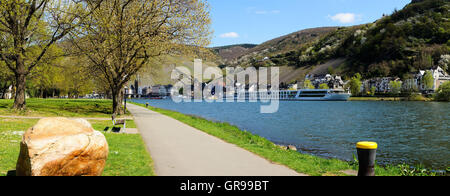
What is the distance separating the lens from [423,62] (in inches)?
6703

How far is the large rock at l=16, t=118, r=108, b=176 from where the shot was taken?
6.23 meters

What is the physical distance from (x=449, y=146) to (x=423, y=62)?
17768 cm

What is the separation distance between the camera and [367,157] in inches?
289

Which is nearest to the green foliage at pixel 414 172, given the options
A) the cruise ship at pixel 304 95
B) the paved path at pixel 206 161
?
the paved path at pixel 206 161

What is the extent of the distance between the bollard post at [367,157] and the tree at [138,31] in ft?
69.4

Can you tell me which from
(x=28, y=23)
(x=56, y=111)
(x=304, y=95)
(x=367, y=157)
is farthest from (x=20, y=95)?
(x=304, y=95)

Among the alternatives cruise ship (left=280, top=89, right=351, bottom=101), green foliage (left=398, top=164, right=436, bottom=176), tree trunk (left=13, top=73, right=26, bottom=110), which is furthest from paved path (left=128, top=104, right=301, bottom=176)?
cruise ship (left=280, top=89, right=351, bottom=101)

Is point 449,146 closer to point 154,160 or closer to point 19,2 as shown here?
point 154,160

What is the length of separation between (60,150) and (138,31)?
21.4m

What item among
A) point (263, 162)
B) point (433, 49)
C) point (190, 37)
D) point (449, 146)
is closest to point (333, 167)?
point (263, 162)

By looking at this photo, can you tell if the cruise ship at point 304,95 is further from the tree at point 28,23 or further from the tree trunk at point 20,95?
the tree trunk at point 20,95

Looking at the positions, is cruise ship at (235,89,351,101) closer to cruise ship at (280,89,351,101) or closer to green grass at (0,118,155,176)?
cruise ship at (280,89,351,101)

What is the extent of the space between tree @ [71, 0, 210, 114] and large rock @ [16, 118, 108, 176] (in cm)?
1954
